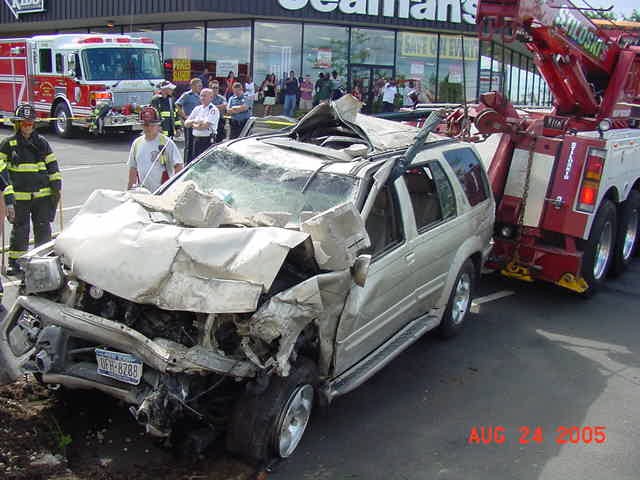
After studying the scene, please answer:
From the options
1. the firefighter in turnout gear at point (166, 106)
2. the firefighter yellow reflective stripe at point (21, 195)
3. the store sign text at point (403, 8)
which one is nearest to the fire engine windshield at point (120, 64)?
the firefighter in turnout gear at point (166, 106)

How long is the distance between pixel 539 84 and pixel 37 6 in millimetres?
22470

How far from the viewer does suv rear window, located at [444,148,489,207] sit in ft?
21.0

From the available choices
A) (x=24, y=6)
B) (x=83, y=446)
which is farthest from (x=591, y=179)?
(x=24, y=6)

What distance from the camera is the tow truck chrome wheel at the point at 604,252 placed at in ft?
26.4

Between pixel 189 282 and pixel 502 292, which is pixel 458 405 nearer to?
pixel 189 282

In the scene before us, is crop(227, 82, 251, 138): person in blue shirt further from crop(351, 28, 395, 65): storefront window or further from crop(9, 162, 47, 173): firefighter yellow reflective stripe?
crop(351, 28, 395, 65): storefront window

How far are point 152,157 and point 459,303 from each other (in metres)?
3.79

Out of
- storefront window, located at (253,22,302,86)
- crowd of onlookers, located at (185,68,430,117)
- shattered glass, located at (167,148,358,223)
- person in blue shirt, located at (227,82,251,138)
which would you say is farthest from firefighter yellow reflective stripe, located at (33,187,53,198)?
storefront window, located at (253,22,302,86)

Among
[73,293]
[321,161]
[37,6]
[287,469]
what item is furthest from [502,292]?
[37,6]

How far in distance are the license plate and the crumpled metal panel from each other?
33 centimetres

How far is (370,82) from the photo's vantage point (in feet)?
90.6

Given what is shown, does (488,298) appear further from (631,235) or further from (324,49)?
(324,49)

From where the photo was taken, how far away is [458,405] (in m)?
5.27

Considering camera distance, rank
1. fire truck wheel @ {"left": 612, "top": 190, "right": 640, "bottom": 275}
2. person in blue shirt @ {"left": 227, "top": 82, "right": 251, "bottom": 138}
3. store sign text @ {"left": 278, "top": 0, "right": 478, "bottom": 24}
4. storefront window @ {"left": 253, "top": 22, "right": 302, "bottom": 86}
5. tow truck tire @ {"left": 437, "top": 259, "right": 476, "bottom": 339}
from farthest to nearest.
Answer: storefront window @ {"left": 253, "top": 22, "right": 302, "bottom": 86}, store sign text @ {"left": 278, "top": 0, "right": 478, "bottom": 24}, person in blue shirt @ {"left": 227, "top": 82, "right": 251, "bottom": 138}, fire truck wheel @ {"left": 612, "top": 190, "right": 640, "bottom": 275}, tow truck tire @ {"left": 437, "top": 259, "right": 476, "bottom": 339}
